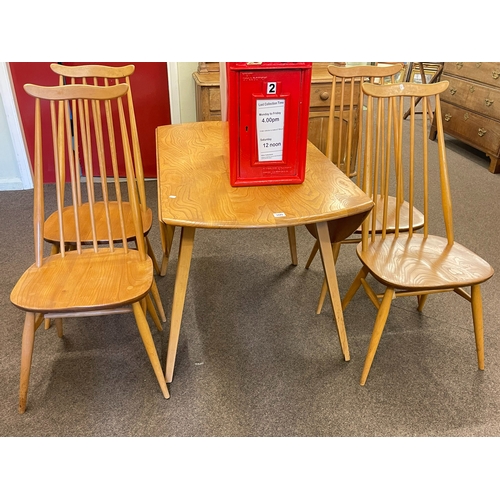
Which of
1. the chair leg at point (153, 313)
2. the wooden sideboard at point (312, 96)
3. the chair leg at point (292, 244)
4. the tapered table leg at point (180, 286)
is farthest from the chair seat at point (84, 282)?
the wooden sideboard at point (312, 96)

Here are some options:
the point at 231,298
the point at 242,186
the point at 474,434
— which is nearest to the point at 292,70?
the point at 242,186

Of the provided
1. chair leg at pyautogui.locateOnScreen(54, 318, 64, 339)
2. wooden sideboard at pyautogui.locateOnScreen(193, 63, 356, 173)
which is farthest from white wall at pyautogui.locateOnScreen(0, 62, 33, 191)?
chair leg at pyautogui.locateOnScreen(54, 318, 64, 339)

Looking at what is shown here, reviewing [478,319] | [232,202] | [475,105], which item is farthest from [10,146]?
[475,105]

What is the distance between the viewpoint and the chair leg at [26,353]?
1368mm

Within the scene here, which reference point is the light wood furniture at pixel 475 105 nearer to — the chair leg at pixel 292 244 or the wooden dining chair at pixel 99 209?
the chair leg at pixel 292 244

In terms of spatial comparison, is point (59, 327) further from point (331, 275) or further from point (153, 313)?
point (331, 275)

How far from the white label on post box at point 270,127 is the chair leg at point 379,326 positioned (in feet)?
2.08

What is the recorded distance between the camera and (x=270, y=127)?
1329 millimetres

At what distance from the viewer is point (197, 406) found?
4.99ft

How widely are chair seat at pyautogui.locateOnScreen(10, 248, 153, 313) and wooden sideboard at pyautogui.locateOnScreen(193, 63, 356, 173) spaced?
145 cm

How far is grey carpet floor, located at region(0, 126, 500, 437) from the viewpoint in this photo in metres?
1.46

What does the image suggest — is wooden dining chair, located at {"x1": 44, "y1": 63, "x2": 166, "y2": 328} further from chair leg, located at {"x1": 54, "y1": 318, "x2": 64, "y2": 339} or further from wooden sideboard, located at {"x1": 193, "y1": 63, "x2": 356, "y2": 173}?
wooden sideboard, located at {"x1": 193, "y1": 63, "x2": 356, "y2": 173}

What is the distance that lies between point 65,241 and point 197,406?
2.66 ft

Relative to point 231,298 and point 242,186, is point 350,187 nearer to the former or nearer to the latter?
point 242,186
